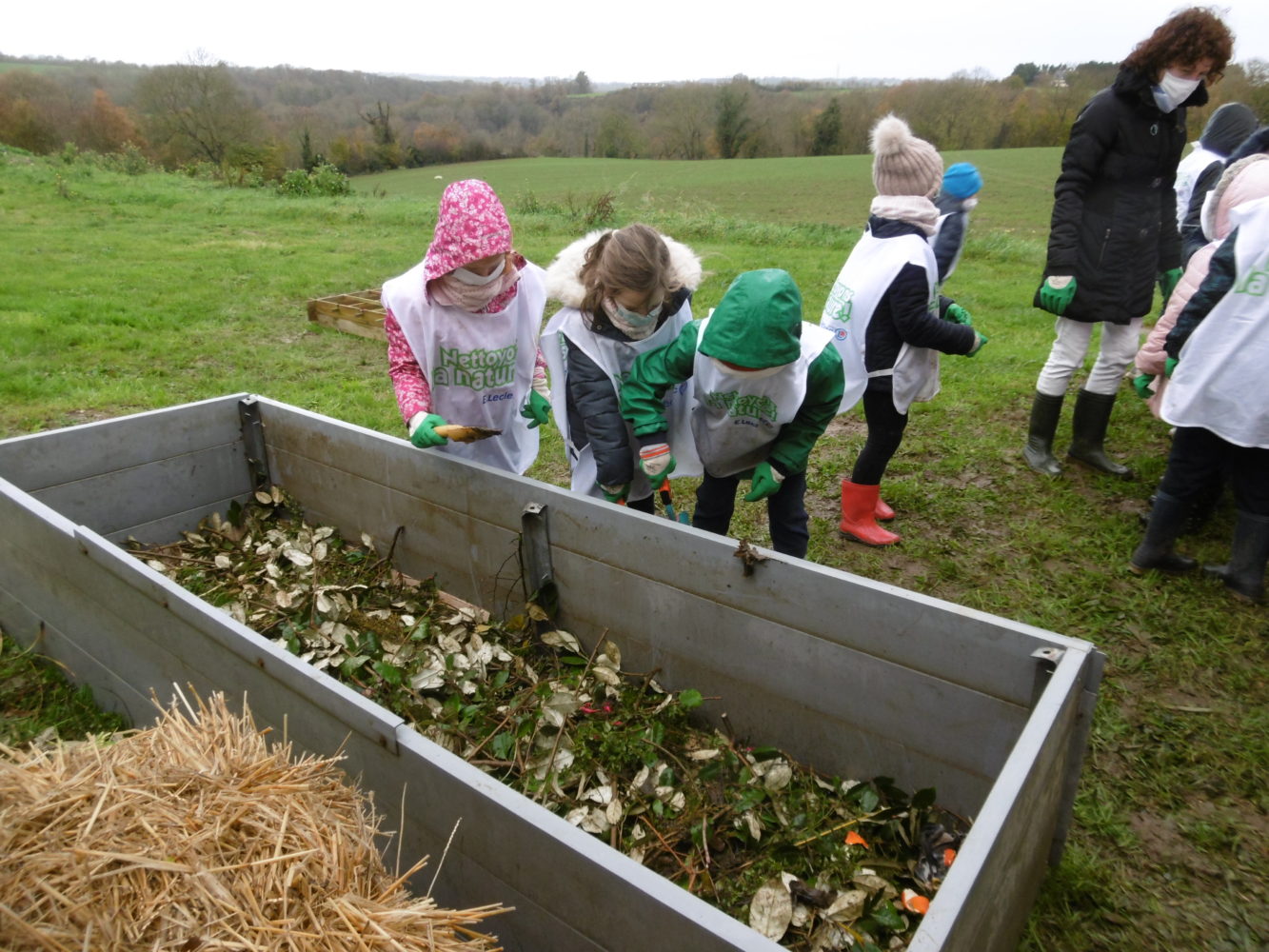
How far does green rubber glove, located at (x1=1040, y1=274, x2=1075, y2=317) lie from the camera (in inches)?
152

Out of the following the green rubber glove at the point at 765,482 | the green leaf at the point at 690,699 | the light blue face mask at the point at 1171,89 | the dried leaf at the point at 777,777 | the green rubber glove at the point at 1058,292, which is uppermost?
the light blue face mask at the point at 1171,89

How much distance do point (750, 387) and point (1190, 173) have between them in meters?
4.22

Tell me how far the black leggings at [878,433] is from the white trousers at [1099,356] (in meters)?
1.13

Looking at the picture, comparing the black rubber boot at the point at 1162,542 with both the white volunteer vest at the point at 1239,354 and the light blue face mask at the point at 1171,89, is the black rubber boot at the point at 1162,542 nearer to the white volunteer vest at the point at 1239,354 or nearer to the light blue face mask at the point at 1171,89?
the white volunteer vest at the point at 1239,354

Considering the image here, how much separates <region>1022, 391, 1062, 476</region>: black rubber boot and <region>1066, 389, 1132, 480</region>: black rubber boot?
0.35 ft

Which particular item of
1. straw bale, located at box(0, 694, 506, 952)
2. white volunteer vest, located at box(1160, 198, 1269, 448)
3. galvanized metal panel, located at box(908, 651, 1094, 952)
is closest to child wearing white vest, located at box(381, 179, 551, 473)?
straw bale, located at box(0, 694, 506, 952)

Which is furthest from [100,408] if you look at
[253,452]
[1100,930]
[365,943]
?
[1100,930]

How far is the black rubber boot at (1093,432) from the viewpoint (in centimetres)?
423

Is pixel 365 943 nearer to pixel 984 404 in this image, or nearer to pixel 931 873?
pixel 931 873

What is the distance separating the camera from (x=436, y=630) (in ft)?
9.68

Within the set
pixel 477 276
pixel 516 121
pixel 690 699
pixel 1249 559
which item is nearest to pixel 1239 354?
pixel 1249 559

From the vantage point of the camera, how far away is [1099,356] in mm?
4121

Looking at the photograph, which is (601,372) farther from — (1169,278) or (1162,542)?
(1169,278)

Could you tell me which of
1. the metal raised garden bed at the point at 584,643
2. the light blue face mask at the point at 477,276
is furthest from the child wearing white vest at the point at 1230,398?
the light blue face mask at the point at 477,276
